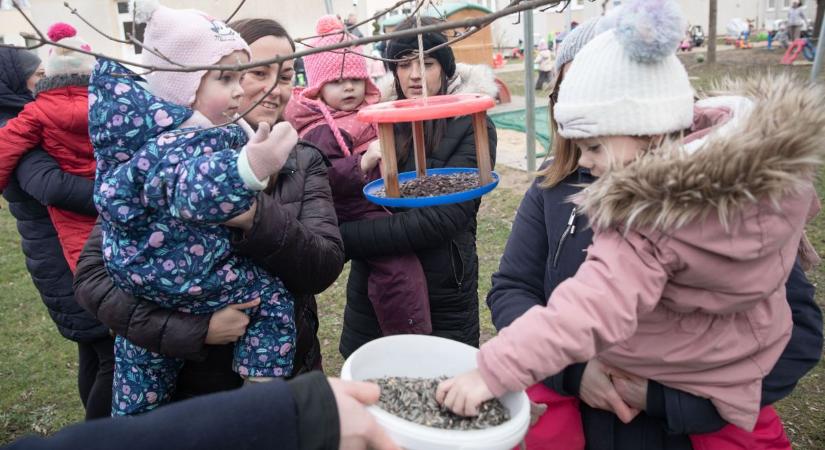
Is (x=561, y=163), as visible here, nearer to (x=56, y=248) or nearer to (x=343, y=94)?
(x=343, y=94)

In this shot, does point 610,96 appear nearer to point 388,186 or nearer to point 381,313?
point 388,186

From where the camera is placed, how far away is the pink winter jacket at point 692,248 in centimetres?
124

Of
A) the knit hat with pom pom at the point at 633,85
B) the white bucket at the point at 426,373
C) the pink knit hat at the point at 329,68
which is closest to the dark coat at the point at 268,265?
the white bucket at the point at 426,373

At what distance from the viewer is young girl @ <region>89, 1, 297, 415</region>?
155cm

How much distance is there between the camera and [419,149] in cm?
231

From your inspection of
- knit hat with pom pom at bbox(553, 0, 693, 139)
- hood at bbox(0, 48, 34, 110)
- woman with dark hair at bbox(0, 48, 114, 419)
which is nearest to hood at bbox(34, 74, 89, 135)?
woman with dark hair at bbox(0, 48, 114, 419)

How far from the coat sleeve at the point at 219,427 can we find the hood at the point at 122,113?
0.87 metres

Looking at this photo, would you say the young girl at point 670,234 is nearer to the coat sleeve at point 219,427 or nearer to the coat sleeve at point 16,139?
the coat sleeve at point 219,427

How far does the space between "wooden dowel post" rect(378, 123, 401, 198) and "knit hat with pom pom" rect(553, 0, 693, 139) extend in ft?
2.28

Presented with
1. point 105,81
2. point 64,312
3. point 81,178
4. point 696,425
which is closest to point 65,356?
point 64,312

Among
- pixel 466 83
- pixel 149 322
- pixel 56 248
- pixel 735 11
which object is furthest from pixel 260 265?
pixel 735 11

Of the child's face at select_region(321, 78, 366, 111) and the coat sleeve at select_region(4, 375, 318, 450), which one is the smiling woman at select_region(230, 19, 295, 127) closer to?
the child's face at select_region(321, 78, 366, 111)

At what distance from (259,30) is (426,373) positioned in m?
1.53

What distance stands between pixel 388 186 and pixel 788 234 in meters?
1.15
